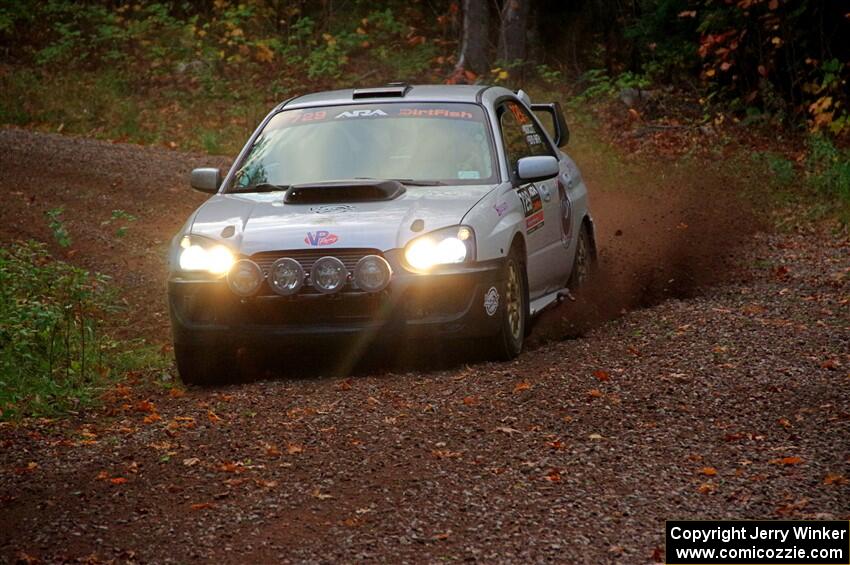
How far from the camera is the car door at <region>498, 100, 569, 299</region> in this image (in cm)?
939

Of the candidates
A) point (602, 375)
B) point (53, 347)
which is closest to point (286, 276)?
point (602, 375)

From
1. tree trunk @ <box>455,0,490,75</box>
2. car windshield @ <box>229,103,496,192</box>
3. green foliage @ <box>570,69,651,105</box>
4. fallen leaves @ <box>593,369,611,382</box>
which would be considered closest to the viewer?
fallen leaves @ <box>593,369,611,382</box>

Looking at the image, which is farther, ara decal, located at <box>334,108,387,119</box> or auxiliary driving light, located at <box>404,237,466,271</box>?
ara decal, located at <box>334,108,387,119</box>

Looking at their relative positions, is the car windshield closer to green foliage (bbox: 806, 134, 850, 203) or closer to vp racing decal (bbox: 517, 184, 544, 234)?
vp racing decal (bbox: 517, 184, 544, 234)

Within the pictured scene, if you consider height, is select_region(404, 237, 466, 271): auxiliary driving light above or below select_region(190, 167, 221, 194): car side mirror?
below

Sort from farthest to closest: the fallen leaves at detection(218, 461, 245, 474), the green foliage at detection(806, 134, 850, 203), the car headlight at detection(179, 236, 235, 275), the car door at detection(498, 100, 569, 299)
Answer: the green foliage at detection(806, 134, 850, 203) < the car door at detection(498, 100, 569, 299) < the car headlight at detection(179, 236, 235, 275) < the fallen leaves at detection(218, 461, 245, 474)

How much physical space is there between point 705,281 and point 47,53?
17663 millimetres

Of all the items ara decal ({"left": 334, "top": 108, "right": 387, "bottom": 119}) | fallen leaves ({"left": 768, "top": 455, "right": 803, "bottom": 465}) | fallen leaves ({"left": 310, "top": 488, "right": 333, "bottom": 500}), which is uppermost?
ara decal ({"left": 334, "top": 108, "right": 387, "bottom": 119})

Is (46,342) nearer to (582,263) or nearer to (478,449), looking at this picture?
(478,449)

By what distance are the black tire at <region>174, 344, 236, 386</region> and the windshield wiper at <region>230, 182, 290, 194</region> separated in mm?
1225

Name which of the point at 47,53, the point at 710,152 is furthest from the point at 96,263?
the point at 47,53

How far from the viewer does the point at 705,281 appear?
12.1 metres

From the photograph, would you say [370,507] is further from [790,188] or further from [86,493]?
[790,188]

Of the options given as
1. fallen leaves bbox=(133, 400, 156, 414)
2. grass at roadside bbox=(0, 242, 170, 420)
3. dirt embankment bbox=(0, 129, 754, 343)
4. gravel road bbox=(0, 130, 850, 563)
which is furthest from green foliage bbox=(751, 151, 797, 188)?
fallen leaves bbox=(133, 400, 156, 414)
